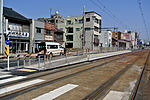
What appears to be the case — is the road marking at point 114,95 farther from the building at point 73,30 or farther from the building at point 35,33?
the building at point 73,30

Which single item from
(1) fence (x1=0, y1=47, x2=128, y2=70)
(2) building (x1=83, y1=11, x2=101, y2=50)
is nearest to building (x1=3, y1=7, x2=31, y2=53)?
(1) fence (x1=0, y1=47, x2=128, y2=70)

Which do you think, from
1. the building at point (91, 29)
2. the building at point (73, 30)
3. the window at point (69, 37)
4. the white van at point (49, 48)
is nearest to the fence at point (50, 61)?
the white van at point (49, 48)

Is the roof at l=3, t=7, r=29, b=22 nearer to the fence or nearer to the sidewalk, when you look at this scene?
the fence

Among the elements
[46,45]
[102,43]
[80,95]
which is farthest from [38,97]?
[102,43]

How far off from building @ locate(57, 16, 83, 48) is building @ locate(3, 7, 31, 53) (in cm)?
2239

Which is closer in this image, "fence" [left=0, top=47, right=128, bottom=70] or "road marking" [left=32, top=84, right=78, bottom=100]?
"road marking" [left=32, top=84, right=78, bottom=100]

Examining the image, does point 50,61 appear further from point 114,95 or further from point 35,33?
point 35,33

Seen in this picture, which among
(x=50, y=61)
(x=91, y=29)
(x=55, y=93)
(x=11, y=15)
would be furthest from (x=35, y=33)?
(x=55, y=93)

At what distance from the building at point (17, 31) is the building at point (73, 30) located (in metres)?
22.4

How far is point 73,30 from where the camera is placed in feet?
173

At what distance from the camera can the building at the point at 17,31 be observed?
27800 mm

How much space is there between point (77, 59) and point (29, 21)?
18.3 meters

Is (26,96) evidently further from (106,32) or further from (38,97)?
(106,32)

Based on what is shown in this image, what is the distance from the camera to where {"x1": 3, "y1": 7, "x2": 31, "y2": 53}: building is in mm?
27800
